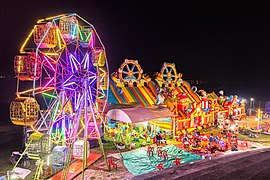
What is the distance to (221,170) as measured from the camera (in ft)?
36.7

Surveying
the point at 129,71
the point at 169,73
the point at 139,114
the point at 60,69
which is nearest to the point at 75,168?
the point at 60,69

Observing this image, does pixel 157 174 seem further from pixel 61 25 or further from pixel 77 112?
pixel 61 25

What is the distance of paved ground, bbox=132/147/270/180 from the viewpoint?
34.2ft

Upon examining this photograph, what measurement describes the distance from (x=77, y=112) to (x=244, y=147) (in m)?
10.5

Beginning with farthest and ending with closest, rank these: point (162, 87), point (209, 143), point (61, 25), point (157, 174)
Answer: point (162, 87)
point (209, 143)
point (61, 25)
point (157, 174)

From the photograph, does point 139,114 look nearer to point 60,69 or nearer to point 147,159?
point 147,159

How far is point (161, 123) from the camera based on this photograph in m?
19.3

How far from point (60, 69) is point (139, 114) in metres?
6.52

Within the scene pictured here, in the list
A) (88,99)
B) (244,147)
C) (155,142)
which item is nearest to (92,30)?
(88,99)

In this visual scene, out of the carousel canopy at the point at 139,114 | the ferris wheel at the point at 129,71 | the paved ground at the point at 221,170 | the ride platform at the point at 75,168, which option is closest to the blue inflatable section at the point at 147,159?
the paved ground at the point at 221,170

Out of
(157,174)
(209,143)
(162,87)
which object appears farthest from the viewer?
(162,87)

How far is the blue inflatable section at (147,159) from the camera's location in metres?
12.6

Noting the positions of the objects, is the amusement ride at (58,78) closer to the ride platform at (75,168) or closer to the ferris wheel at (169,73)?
the ride platform at (75,168)

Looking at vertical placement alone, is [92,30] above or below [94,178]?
above
